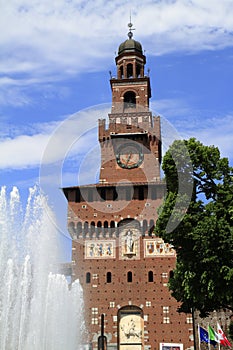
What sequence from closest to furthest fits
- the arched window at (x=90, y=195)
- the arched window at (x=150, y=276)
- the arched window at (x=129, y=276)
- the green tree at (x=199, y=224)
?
the green tree at (x=199, y=224) → the arched window at (x=150, y=276) → the arched window at (x=129, y=276) → the arched window at (x=90, y=195)

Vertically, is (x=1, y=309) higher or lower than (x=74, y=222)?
lower

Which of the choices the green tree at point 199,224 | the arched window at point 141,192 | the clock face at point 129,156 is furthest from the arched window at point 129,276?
the green tree at point 199,224

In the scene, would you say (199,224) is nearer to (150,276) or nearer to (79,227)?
Result: (150,276)

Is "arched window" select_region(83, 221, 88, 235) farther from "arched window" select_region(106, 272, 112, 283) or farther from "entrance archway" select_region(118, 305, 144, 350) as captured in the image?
"entrance archway" select_region(118, 305, 144, 350)

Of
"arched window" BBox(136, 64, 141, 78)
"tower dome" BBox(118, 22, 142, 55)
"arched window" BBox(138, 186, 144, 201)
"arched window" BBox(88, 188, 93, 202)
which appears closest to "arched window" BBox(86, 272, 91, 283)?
"arched window" BBox(88, 188, 93, 202)

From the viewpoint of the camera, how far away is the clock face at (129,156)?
142ft

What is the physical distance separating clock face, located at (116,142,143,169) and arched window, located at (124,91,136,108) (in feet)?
15.0

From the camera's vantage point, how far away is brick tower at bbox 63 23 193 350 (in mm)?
37250

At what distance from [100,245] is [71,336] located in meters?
10.7

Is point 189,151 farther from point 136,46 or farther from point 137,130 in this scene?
point 136,46

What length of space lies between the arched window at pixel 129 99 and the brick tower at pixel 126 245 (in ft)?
1.96

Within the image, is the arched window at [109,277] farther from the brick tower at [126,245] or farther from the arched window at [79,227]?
the arched window at [79,227]

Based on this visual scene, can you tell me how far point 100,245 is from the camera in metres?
39.7

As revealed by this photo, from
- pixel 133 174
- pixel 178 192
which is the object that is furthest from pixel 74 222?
pixel 178 192
